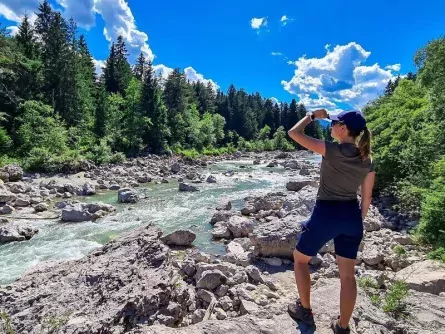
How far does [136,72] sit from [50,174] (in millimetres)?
50184

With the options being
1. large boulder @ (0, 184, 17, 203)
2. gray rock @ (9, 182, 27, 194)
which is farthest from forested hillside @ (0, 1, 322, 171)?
large boulder @ (0, 184, 17, 203)

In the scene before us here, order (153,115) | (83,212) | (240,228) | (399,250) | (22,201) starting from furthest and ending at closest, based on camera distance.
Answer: (153,115), (22,201), (83,212), (240,228), (399,250)

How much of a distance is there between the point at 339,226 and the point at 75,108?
43308mm

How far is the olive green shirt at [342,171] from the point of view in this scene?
3.09m

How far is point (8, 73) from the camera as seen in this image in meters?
31.3

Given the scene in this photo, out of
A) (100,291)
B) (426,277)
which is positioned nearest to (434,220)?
(426,277)

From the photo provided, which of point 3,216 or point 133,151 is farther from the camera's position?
point 133,151

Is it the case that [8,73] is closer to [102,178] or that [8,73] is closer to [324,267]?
[102,178]

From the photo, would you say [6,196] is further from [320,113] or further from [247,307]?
[320,113]

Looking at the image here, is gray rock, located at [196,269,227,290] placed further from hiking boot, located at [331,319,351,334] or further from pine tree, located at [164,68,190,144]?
pine tree, located at [164,68,190,144]

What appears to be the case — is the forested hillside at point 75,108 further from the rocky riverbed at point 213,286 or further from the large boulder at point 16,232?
the rocky riverbed at point 213,286

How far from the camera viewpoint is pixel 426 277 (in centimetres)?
591

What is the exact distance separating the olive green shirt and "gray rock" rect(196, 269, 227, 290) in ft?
12.7

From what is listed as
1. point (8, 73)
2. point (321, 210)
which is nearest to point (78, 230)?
point (321, 210)
